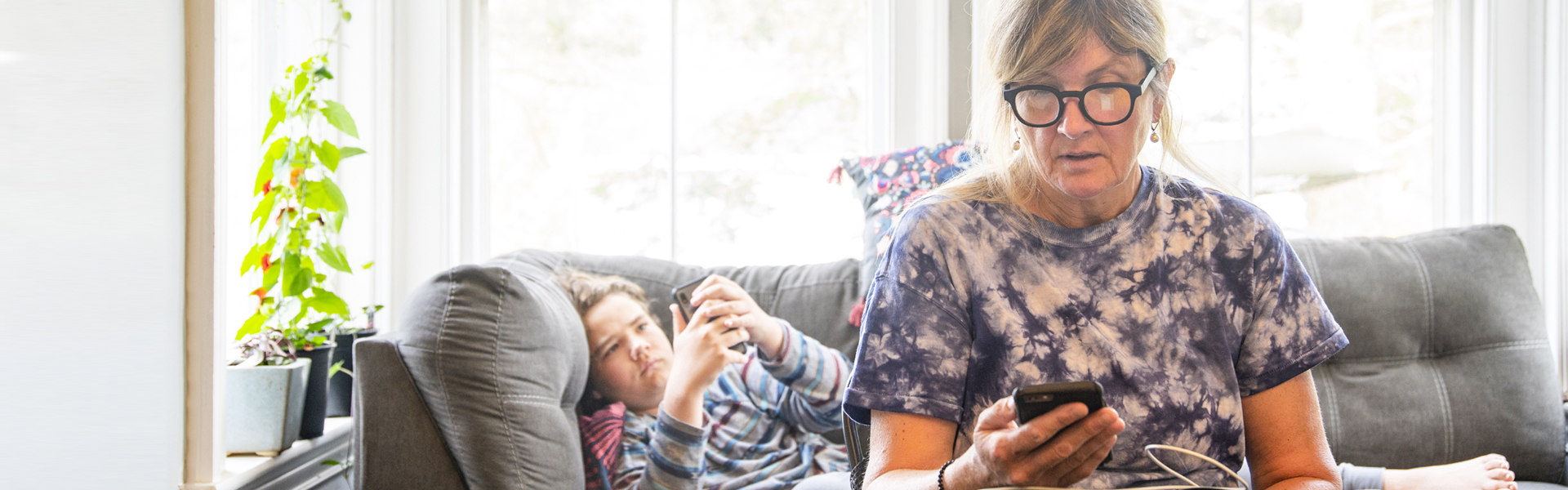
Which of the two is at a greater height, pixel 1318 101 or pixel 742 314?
pixel 1318 101

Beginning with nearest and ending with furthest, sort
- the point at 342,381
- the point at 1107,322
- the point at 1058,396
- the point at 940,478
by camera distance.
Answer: the point at 1058,396, the point at 940,478, the point at 1107,322, the point at 342,381

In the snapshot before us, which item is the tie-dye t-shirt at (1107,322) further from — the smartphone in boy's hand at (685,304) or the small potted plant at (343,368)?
the small potted plant at (343,368)

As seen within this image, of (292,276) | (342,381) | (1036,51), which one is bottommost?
(342,381)

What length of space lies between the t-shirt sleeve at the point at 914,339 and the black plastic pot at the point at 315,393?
1.18 metres

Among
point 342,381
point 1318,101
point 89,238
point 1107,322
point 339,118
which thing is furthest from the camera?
point 1318,101

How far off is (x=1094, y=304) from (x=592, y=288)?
39.1 inches

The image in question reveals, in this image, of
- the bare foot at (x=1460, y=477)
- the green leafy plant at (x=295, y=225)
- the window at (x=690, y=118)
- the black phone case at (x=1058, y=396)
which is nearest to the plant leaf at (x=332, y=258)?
the green leafy plant at (x=295, y=225)

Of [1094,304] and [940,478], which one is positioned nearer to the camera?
[940,478]

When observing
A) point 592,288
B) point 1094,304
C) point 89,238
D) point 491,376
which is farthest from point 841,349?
point 89,238

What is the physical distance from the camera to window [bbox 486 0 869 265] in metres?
2.21

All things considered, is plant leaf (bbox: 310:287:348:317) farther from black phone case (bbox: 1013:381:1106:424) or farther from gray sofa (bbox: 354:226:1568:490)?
black phone case (bbox: 1013:381:1106:424)

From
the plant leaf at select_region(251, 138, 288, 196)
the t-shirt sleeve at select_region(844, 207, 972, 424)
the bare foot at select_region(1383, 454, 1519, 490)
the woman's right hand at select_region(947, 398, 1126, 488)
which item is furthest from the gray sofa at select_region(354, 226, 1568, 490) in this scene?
the woman's right hand at select_region(947, 398, 1126, 488)

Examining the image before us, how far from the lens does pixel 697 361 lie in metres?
1.54

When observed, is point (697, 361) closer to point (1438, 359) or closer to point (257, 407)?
point (257, 407)
